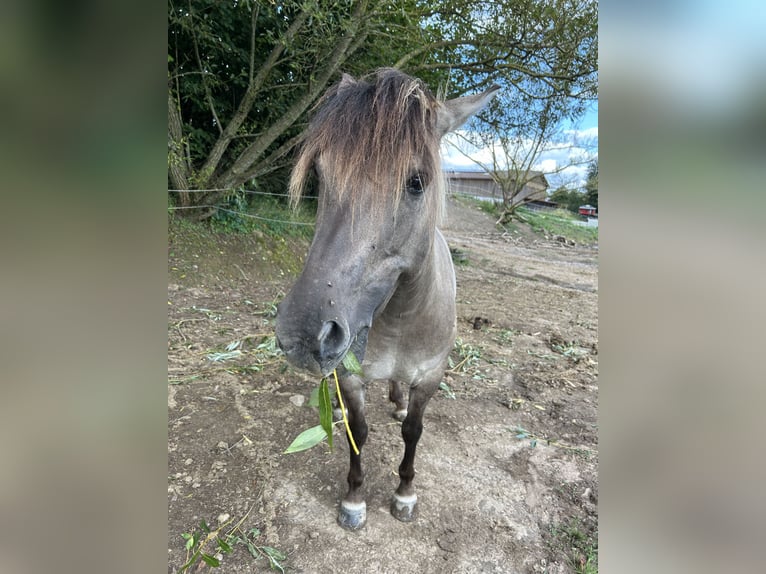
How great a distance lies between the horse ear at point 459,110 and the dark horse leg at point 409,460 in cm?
158

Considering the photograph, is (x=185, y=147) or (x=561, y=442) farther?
(x=185, y=147)

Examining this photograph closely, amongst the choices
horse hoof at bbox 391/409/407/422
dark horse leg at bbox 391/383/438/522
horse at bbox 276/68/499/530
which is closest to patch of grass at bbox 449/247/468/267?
horse hoof at bbox 391/409/407/422

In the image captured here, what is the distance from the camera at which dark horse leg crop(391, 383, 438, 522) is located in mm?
2484

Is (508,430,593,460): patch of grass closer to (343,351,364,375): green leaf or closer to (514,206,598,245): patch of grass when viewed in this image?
(343,351,364,375): green leaf

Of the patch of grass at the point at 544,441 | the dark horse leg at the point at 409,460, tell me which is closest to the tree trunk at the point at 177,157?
the dark horse leg at the point at 409,460

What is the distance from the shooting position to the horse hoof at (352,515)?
2426 mm

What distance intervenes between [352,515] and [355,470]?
0.27 m

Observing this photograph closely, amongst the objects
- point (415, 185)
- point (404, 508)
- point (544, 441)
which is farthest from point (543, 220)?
point (415, 185)

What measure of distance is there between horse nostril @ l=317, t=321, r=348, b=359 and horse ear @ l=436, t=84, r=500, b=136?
3.75 ft

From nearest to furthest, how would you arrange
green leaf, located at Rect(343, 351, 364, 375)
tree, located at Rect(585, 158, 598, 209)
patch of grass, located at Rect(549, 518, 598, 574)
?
tree, located at Rect(585, 158, 598, 209)
green leaf, located at Rect(343, 351, 364, 375)
patch of grass, located at Rect(549, 518, 598, 574)
